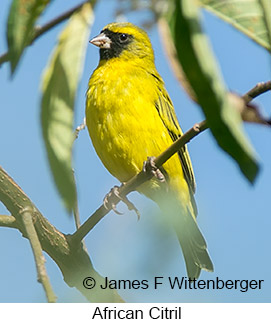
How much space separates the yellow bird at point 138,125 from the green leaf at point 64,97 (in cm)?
286

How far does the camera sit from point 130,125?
3738mm

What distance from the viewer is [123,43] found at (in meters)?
4.58

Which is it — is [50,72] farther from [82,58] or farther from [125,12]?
[125,12]

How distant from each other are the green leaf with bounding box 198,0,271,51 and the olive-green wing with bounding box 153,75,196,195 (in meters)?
3.10

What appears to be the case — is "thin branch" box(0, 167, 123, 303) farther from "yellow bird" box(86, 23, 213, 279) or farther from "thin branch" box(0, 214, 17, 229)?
"yellow bird" box(86, 23, 213, 279)

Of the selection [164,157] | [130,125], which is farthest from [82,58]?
[130,125]

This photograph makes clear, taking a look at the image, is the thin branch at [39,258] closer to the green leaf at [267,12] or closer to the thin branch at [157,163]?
the thin branch at [157,163]

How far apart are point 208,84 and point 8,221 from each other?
1.93 m

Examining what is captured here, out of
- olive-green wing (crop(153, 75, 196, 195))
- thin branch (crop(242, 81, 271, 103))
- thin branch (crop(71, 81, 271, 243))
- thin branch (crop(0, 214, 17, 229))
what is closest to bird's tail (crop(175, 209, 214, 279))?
olive-green wing (crop(153, 75, 196, 195))

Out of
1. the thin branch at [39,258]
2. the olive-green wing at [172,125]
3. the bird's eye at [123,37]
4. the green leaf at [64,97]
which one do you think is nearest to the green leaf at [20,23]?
the green leaf at [64,97]

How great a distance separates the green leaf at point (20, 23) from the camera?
0.71 metres

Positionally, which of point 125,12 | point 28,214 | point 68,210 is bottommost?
point 28,214

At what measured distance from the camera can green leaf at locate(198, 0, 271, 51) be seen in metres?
0.87

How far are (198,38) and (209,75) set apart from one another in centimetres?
4
